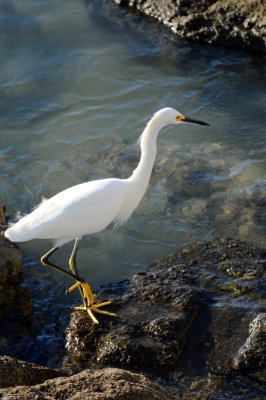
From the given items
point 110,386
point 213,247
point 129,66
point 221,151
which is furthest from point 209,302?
point 129,66

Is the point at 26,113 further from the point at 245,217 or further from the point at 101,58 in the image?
the point at 245,217

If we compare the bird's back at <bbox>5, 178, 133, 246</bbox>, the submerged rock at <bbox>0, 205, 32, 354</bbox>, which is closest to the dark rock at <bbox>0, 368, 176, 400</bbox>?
the submerged rock at <bbox>0, 205, 32, 354</bbox>

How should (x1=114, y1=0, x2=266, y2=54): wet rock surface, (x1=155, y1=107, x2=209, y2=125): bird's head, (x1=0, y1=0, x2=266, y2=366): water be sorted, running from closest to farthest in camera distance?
(x1=155, y1=107, x2=209, y2=125): bird's head → (x1=0, y1=0, x2=266, y2=366): water → (x1=114, y1=0, x2=266, y2=54): wet rock surface

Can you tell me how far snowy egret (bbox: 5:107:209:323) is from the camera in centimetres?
528

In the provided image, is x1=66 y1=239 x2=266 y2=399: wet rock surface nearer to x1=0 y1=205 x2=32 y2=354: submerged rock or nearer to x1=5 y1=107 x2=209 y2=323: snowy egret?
x1=5 y1=107 x2=209 y2=323: snowy egret

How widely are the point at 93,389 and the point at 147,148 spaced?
252cm

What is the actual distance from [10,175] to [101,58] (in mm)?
2835

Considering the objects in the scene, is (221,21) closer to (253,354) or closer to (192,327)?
(192,327)

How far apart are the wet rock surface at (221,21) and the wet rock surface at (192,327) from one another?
4.59 m

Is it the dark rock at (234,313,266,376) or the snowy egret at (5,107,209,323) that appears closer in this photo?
the dark rock at (234,313,266,376)

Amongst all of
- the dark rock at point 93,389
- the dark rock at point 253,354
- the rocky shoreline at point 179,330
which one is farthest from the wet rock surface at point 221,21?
the dark rock at point 93,389

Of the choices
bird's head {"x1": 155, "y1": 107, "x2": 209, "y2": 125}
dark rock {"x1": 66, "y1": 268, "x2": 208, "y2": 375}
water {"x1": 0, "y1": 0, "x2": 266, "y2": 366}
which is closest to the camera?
dark rock {"x1": 66, "y1": 268, "x2": 208, "y2": 375}

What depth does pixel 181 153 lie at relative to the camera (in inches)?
310

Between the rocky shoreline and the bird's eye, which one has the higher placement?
the bird's eye
